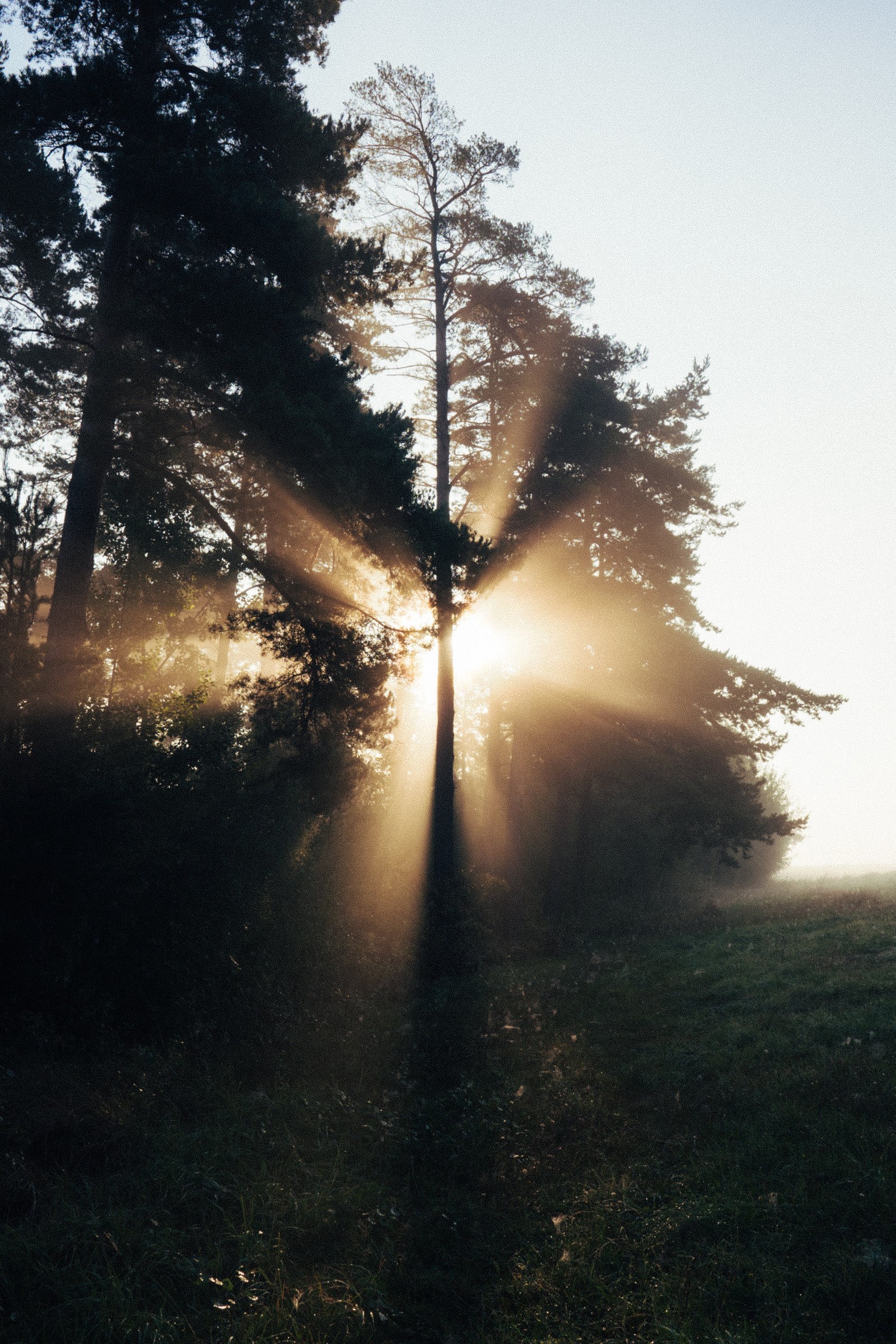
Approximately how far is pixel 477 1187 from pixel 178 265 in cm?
1107

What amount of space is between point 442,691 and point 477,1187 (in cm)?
1351

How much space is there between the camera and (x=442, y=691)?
19516 mm

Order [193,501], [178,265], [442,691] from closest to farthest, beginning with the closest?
1. [178,265]
2. [193,501]
3. [442,691]

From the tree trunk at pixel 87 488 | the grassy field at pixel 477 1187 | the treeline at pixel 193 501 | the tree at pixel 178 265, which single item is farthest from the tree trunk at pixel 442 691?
the grassy field at pixel 477 1187

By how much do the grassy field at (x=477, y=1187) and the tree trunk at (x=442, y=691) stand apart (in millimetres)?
7490

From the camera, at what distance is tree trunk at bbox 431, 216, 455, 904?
1812 cm

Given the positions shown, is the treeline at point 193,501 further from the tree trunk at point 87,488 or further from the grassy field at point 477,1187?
the grassy field at point 477,1187

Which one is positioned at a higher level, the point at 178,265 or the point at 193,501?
the point at 178,265

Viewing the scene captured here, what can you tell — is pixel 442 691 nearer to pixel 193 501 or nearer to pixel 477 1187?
pixel 193 501

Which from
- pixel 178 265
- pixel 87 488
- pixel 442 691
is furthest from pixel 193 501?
pixel 442 691

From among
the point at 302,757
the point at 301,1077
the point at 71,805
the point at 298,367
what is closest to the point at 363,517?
the point at 298,367

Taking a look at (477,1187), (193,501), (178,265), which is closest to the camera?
(477,1187)

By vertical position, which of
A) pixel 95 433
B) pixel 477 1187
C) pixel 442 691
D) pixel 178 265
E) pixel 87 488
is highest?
pixel 178 265

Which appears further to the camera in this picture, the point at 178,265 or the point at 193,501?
the point at 193,501
